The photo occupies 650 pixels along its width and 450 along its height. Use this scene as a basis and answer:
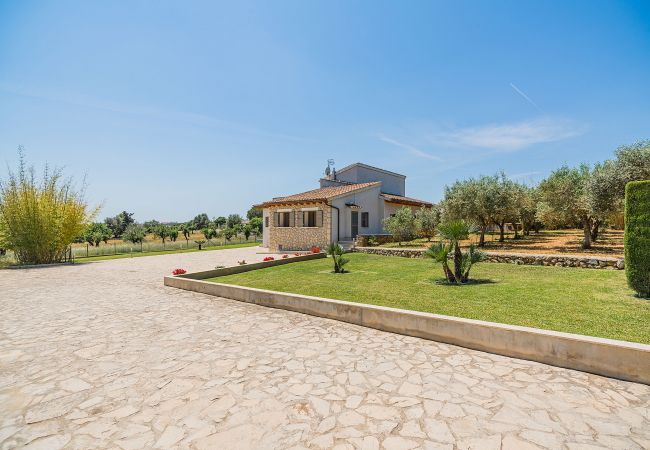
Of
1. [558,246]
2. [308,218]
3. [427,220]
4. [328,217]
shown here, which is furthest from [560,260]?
[308,218]

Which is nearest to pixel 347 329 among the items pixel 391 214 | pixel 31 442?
pixel 31 442

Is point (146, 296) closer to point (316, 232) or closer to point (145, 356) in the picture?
point (145, 356)

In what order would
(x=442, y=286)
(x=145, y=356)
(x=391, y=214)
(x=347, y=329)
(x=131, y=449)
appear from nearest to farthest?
(x=131, y=449)
(x=145, y=356)
(x=347, y=329)
(x=442, y=286)
(x=391, y=214)

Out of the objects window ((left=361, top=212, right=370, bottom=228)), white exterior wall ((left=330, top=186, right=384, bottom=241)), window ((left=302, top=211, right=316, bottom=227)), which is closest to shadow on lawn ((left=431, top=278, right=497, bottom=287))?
white exterior wall ((left=330, top=186, right=384, bottom=241))

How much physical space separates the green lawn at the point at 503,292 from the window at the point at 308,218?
390 inches

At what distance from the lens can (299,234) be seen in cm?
2388

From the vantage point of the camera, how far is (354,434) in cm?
298

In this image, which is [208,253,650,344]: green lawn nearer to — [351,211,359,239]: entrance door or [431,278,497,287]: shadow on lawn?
[431,278,497,287]: shadow on lawn

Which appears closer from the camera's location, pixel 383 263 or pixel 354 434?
pixel 354 434

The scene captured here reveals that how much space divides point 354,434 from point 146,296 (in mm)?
8446

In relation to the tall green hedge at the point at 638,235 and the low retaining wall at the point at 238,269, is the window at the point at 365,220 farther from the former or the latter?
the tall green hedge at the point at 638,235

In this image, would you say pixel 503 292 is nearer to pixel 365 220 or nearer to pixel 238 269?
pixel 238 269

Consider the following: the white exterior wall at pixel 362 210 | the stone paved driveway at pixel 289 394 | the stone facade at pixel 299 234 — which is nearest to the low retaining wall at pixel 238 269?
the stone facade at pixel 299 234

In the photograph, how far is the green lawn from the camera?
558 centimetres
